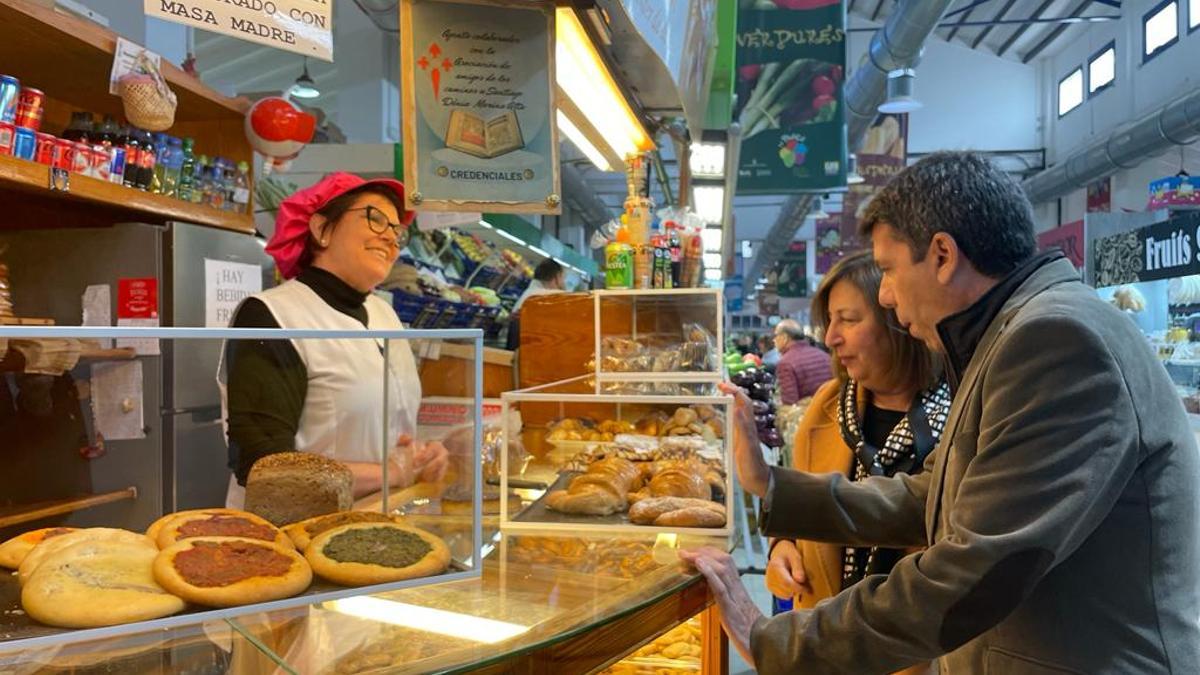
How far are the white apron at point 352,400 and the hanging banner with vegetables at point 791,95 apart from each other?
6530 millimetres

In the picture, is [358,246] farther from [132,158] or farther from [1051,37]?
[1051,37]

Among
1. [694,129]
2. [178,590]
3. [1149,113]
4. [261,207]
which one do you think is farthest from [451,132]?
[1149,113]

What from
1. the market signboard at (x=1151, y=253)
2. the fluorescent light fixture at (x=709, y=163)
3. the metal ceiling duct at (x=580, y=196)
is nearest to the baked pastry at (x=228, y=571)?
the fluorescent light fixture at (x=709, y=163)

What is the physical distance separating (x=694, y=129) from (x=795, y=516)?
7.31 feet

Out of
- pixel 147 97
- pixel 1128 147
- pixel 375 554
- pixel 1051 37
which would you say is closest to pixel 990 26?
pixel 1051 37

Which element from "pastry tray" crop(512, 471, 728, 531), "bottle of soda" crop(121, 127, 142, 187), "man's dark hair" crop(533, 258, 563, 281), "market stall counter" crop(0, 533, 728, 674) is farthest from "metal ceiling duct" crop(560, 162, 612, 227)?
"market stall counter" crop(0, 533, 728, 674)

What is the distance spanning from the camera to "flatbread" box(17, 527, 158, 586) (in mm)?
1018

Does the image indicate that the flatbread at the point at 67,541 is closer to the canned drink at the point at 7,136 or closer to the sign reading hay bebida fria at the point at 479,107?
→ the sign reading hay bebida fria at the point at 479,107

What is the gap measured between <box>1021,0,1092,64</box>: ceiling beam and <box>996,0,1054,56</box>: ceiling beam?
1.23 ft

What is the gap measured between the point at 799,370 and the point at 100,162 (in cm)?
707

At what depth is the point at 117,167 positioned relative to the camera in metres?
3.55

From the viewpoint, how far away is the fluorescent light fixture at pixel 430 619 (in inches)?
52.0

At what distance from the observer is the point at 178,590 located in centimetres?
109

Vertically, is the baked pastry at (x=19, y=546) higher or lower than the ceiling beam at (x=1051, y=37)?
lower
